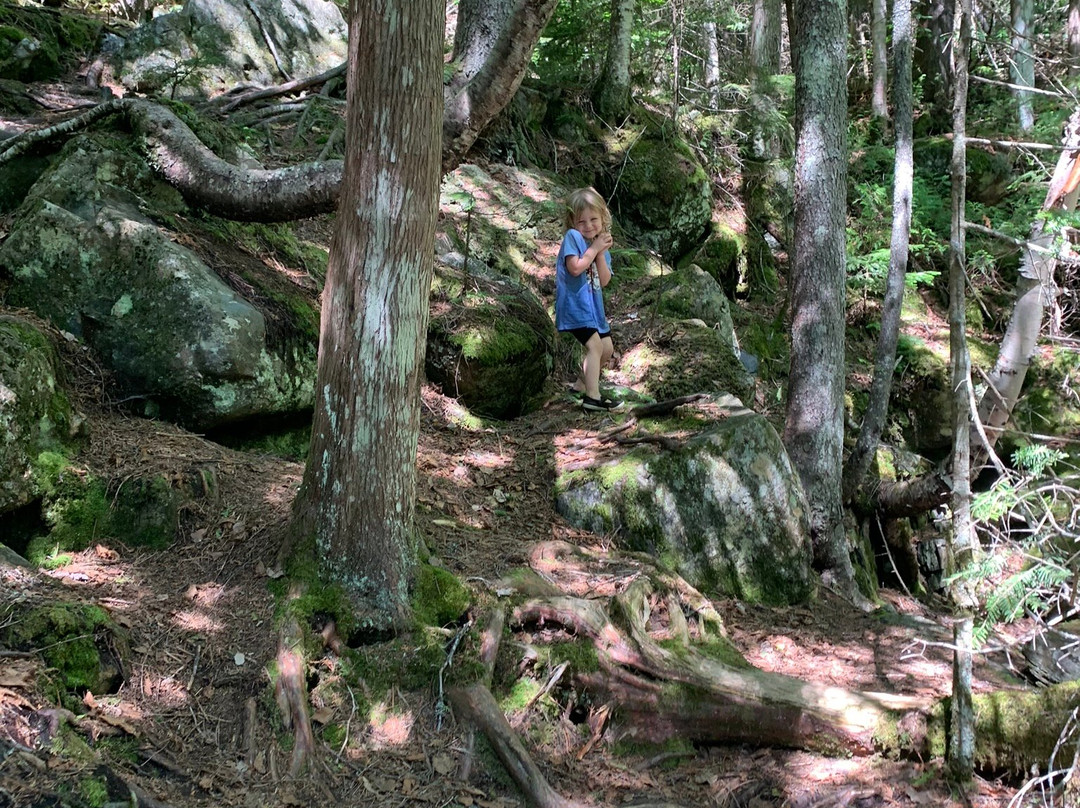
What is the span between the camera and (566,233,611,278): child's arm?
256 inches

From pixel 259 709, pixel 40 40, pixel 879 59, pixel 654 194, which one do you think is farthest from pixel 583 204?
pixel 879 59

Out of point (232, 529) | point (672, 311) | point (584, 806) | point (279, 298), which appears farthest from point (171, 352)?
point (672, 311)

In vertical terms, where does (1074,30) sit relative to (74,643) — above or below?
above

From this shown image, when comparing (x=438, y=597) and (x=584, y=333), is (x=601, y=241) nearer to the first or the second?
(x=584, y=333)

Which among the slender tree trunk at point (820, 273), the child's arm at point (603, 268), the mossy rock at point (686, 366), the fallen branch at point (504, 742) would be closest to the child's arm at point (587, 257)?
the child's arm at point (603, 268)

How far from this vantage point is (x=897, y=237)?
789 centimetres

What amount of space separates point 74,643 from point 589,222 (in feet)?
16.2

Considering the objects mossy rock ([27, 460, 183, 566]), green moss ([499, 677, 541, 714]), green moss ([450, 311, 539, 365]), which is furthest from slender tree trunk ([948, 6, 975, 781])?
mossy rock ([27, 460, 183, 566])

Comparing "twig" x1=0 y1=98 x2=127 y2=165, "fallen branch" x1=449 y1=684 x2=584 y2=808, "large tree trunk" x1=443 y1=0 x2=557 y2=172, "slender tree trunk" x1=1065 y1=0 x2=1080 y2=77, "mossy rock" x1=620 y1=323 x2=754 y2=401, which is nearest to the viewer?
"fallen branch" x1=449 y1=684 x2=584 y2=808

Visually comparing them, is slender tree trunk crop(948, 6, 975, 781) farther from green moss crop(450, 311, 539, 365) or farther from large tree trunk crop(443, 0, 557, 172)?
green moss crop(450, 311, 539, 365)

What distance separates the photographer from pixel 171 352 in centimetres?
499

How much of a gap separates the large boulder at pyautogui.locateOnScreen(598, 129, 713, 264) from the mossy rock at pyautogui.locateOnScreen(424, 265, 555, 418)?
4744mm

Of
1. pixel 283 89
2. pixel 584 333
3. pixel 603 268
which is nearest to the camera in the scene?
pixel 603 268

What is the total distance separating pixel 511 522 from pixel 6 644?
332cm
